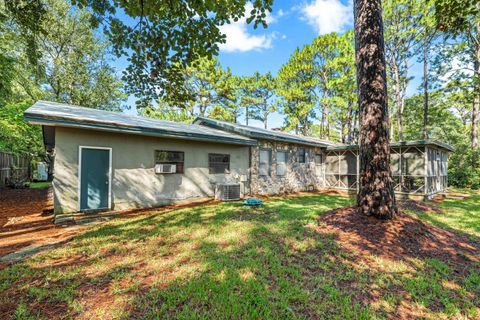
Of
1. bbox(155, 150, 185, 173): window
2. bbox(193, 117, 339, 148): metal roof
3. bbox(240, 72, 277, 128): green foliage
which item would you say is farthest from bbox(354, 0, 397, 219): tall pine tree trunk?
bbox(240, 72, 277, 128): green foliage

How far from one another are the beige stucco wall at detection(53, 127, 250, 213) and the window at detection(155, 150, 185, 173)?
161mm

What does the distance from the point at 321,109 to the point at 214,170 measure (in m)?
19.5

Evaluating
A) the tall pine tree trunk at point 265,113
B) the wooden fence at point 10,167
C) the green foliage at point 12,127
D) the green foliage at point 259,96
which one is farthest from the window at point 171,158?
the tall pine tree trunk at point 265,113

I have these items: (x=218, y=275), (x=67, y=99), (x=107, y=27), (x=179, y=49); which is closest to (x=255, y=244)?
(x=218, y=275)

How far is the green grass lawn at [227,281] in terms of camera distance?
89.0 inches

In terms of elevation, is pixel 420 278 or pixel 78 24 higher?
pixel 78 24

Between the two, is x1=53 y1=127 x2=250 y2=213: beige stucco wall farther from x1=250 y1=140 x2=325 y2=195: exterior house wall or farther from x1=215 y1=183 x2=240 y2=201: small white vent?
x1=250 y1=140 x2=325 y2=195: exterior house wall

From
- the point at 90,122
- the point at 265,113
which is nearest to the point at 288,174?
the point at 90,122

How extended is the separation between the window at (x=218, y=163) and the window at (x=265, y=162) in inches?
77.4

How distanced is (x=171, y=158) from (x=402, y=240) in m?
7.23

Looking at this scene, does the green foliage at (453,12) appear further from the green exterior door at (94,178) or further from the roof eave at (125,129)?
the green exterior door at (94,178)

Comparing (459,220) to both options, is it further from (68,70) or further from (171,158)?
(68,70)

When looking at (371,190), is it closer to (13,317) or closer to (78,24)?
(13,317)

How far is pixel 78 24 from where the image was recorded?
52.4 feet
